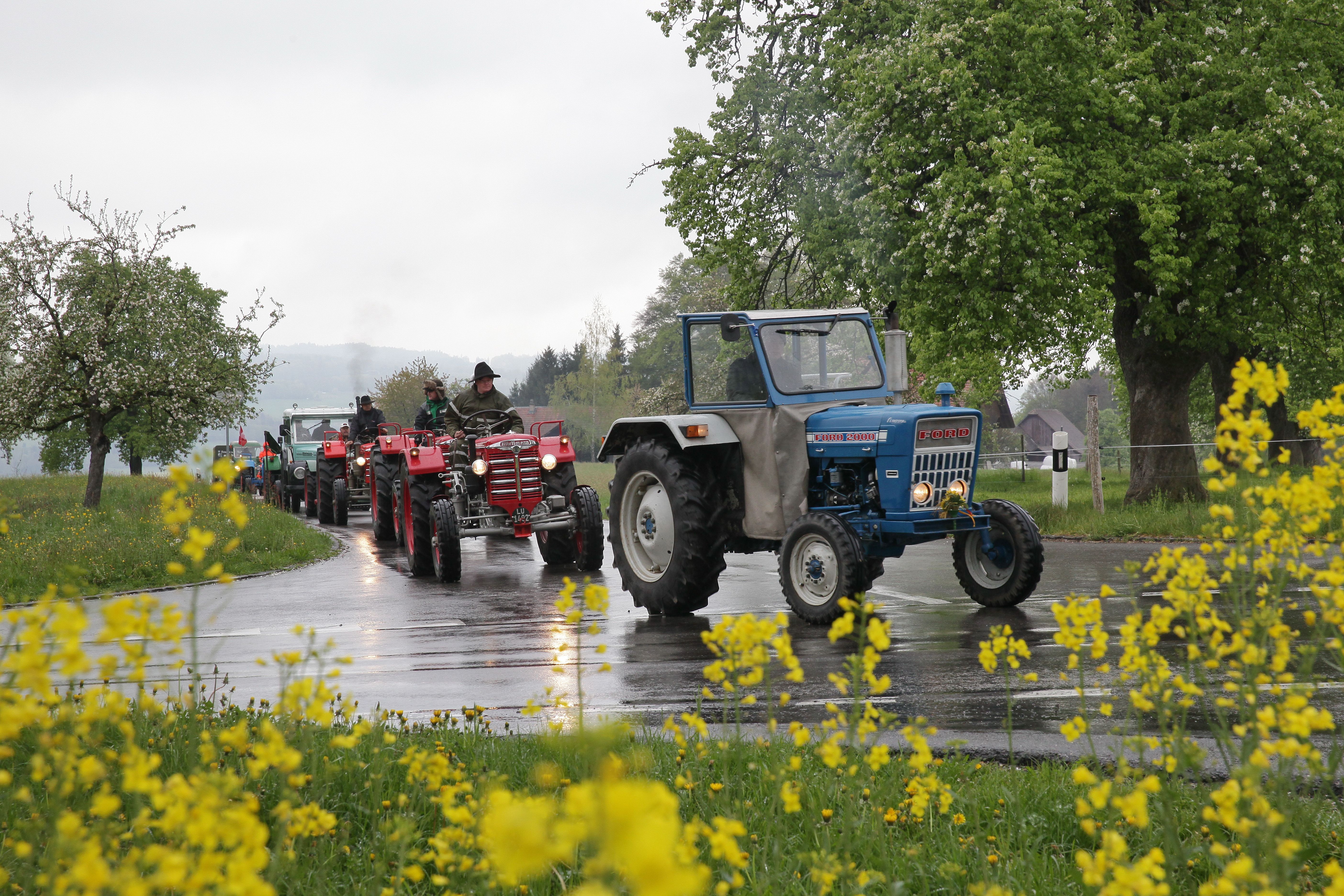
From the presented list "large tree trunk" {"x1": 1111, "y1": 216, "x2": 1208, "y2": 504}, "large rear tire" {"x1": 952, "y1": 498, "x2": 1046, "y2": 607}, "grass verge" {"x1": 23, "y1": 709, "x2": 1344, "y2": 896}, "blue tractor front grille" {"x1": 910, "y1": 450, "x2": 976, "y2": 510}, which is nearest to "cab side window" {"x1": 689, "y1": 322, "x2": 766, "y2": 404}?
"blue tractor front grille" {"x1": 910, "y1": 450, "x2": 976, "y2": 510}

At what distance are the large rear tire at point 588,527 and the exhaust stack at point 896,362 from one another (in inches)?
178

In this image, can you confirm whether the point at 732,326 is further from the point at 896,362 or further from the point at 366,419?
the point at 366,419

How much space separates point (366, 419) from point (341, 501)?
168 cm

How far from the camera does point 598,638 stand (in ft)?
27.9

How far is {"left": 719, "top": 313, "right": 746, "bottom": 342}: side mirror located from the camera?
374 inches

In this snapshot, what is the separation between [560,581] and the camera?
12336 millimetres

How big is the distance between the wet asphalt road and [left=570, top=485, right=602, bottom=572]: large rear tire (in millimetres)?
281

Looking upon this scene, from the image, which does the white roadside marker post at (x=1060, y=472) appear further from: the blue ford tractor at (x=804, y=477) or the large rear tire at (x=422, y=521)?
the large rear tire at (x=422, y=521)

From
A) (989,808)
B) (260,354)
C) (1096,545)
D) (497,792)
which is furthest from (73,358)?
(497,792)

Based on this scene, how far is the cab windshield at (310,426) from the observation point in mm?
28281

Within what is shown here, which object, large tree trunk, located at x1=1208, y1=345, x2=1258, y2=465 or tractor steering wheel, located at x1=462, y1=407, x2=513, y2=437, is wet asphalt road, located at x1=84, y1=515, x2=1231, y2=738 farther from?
large tree trunk, located at x1=1208, y1=345, x2=1258, y2=465

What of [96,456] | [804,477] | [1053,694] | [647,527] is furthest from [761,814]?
[96,456]

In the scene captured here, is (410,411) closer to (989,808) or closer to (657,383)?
(657,383)

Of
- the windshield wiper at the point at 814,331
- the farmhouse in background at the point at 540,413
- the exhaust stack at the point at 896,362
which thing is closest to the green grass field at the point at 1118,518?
the windshield wiper at the point at 814,331
